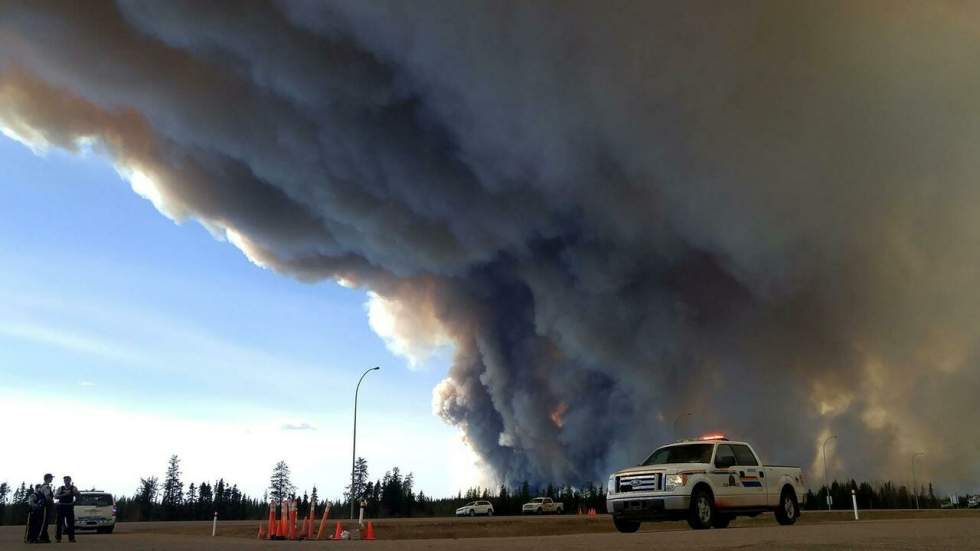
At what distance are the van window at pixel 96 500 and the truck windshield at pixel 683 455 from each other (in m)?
19.8

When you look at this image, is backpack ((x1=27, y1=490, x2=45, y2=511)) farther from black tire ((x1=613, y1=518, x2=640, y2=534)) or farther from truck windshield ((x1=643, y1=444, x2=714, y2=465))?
truck windshield ((x1=643, y1=444, x2=714, y2=465))

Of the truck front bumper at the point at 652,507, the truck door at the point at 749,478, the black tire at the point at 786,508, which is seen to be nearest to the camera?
the truck front bumper at the point at 652,507

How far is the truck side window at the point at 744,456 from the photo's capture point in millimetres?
16691

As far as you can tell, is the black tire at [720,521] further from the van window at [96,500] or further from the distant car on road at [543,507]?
the distant car on road at [543,507]

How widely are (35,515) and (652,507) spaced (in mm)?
12751

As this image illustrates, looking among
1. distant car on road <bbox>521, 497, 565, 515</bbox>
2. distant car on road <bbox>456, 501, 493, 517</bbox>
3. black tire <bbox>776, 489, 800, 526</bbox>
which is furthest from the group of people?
distant car on road <bbox>521, 497, 565, 515</bbox>

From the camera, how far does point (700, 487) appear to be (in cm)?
1548

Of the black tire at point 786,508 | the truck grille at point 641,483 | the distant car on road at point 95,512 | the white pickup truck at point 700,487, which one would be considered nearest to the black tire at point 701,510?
the white pickup truck at point 700,487

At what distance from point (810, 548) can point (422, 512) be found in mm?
57837

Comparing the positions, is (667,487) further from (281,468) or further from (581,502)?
(281,468)

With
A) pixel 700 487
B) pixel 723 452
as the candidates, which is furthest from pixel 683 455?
pixel 700 487

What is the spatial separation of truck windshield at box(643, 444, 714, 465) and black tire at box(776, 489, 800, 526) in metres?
2.63

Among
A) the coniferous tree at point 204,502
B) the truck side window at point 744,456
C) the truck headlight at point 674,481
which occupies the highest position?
the truck side window at point 744,456

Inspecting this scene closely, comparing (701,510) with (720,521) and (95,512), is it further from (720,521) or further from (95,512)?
(95,512)
